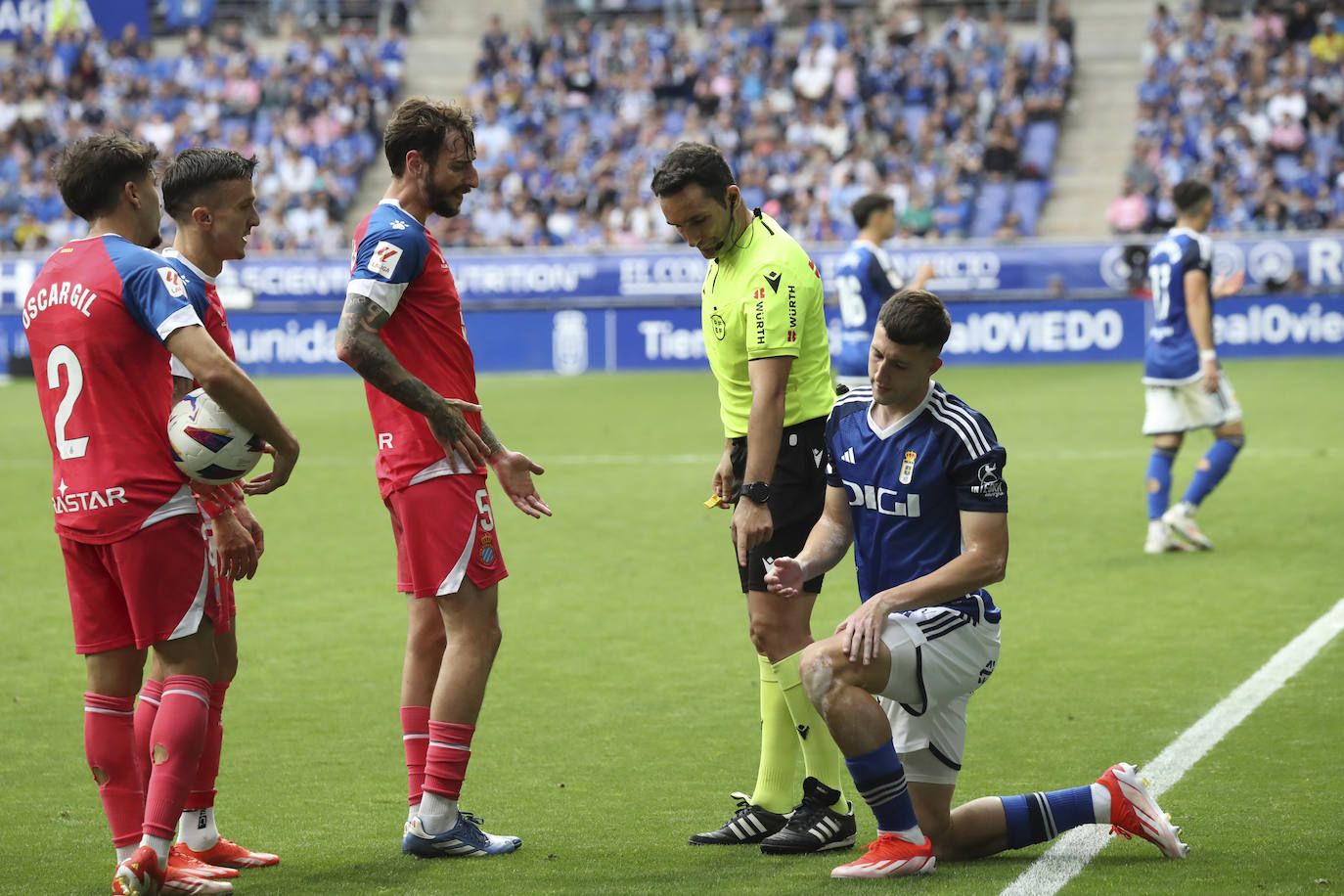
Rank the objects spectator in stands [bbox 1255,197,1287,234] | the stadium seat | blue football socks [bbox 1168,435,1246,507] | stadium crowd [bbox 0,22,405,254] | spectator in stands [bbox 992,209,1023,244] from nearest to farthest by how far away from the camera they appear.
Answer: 1. blue football socks [bbox 1168,435,1246,507]
2. spectator in stands [bbox 1255,197,1287,234]
3. spectator in stands [bbox 992,209,1023,244]
4. the stadium seat
5. stadium crowd [bbox 0,22,405,254]

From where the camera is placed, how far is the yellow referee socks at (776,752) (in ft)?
16.9

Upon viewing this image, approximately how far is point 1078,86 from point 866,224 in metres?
22.6

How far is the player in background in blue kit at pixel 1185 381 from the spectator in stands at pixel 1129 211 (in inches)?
641

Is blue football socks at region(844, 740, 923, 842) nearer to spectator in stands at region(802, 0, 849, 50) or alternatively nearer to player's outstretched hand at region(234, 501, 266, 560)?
player's outstretched hand at region(234, 501, 266, 560)

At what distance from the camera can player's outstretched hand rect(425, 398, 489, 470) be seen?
476 centimetres

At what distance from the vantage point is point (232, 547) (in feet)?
15.2

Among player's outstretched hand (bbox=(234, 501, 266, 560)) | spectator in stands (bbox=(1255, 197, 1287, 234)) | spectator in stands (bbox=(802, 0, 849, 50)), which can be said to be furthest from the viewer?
spectator in stands (bbox=(802, 0, 849, 50))

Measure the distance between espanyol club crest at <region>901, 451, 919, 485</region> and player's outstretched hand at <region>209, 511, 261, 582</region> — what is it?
1808 millimetres

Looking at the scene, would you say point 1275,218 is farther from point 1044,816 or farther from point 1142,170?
point 1044,816

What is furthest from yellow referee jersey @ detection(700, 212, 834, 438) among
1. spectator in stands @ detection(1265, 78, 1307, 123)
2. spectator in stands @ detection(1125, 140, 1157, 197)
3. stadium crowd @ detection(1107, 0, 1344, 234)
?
spectator in stands @ detection(1265, 78, 1307, 123)

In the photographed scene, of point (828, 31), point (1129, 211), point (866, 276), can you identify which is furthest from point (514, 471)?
point (828, 31)

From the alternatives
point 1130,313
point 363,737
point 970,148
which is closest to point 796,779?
point 363,737

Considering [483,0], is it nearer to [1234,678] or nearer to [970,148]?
[970,148]

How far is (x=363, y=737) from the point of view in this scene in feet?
21.1
